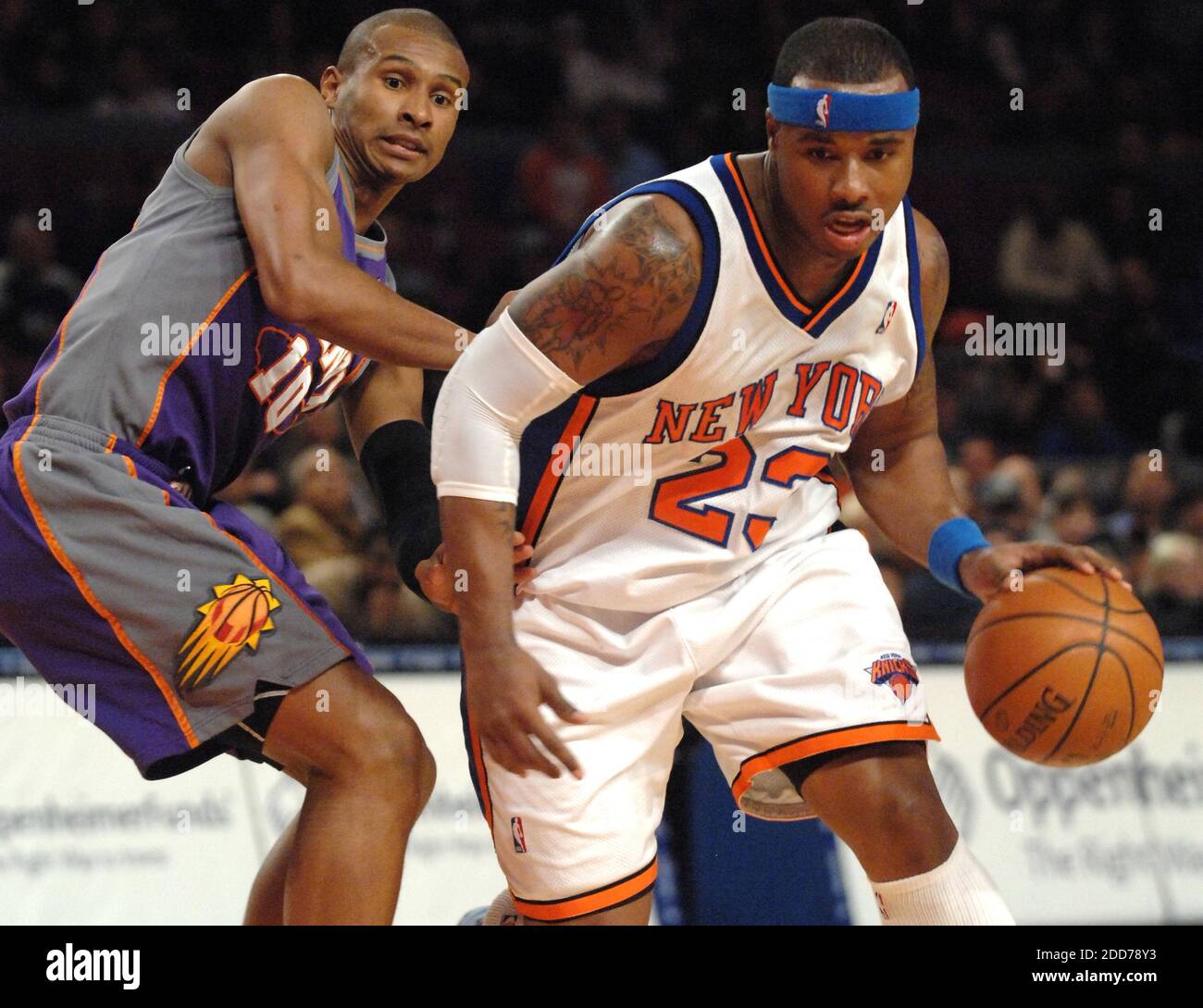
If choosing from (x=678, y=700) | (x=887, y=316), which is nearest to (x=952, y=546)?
(x=887, y=316)

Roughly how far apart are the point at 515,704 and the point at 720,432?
Answer: 715 mm

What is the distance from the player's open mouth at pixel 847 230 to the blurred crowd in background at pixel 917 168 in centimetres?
337

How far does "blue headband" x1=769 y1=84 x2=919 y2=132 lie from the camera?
9.26 feet

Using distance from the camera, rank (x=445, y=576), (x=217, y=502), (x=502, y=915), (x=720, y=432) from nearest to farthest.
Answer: (x=445, y=576) → (x=720, y=432) → (x=217, y=502) → (x=502, y=915)

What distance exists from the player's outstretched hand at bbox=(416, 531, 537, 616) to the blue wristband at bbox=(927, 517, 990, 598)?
0.85 meters

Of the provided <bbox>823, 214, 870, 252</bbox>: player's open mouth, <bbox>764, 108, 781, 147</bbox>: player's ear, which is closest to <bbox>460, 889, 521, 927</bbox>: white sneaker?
<bbox>823, 214, 870, 252</bbox>: player's open mouth

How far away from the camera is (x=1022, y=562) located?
10.2ft

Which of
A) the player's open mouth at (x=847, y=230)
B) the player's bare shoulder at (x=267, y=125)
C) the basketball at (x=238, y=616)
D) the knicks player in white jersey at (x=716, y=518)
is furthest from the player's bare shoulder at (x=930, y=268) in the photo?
the basketball at (x=238, y=616)

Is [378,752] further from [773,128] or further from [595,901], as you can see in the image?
[773,128]

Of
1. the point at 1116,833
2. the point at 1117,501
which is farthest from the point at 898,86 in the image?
the point at 1117,501

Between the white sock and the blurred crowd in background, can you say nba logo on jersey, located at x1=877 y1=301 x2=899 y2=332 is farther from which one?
the blurred crowd in background

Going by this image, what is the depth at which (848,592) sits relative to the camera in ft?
10.4
